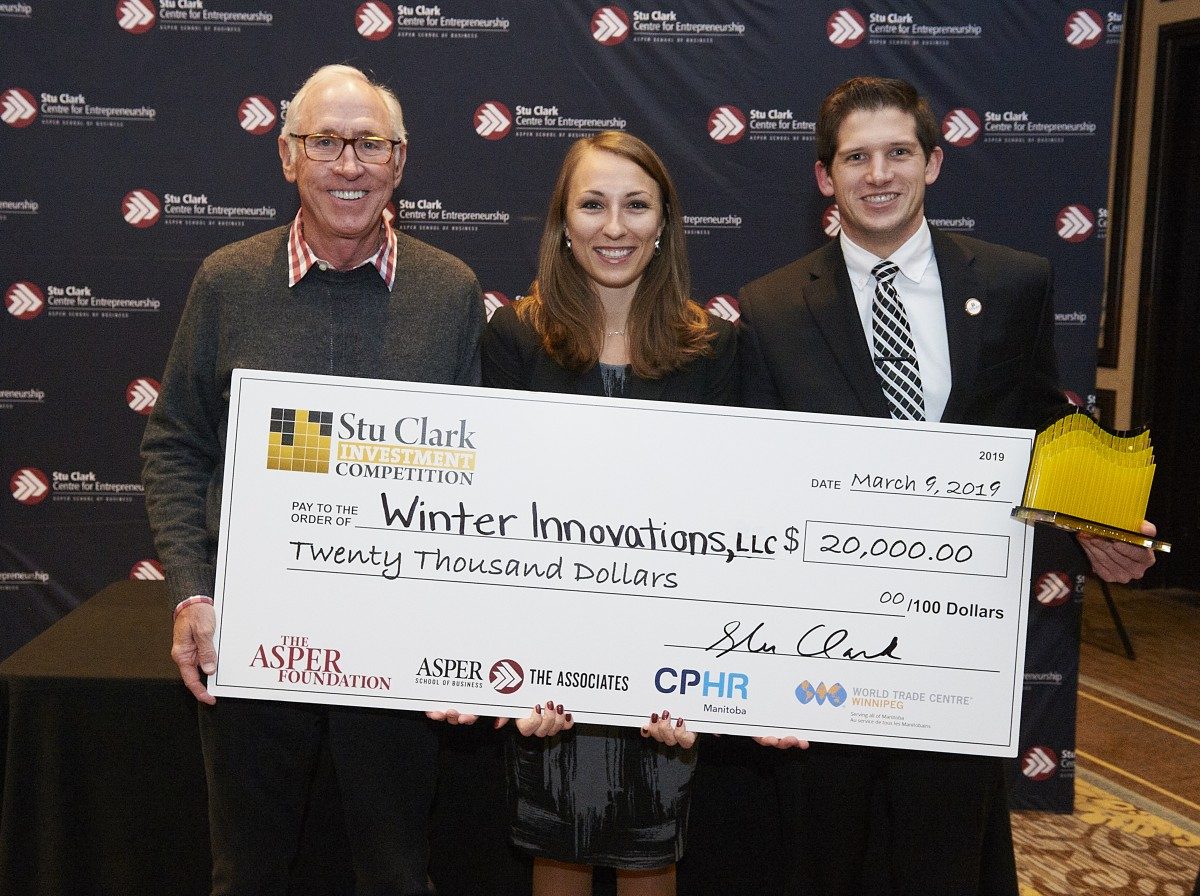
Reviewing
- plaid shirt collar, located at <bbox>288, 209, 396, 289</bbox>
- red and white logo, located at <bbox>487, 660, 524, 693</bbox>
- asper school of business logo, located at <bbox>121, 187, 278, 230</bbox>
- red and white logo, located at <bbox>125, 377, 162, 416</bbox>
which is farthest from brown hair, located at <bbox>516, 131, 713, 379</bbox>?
red and white logo, located at <bbox>125, 377, 162, 416</bbox>

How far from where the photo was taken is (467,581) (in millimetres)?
1945

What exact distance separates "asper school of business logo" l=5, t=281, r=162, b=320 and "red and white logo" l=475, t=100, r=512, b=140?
133 centimetres

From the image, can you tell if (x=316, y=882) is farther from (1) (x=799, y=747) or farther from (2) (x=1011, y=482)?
(2) (x=1011, y=482)

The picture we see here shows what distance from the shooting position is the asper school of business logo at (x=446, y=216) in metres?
3.74

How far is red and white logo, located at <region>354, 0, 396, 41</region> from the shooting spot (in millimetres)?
3641

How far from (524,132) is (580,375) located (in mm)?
1894


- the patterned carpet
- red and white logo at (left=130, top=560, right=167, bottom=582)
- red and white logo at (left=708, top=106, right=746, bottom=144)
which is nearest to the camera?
the patterned carpet

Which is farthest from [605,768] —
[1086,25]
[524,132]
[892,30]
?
[1086,25]

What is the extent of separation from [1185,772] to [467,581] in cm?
331

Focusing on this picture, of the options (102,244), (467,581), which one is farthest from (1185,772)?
(102,244)

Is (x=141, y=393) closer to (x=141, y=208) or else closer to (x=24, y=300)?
(x=24, y=300)

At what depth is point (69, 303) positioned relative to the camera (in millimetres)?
3787

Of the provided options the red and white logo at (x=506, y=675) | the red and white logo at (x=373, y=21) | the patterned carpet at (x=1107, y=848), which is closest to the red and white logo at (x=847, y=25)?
the red and white logo at (x=373, y=21)
